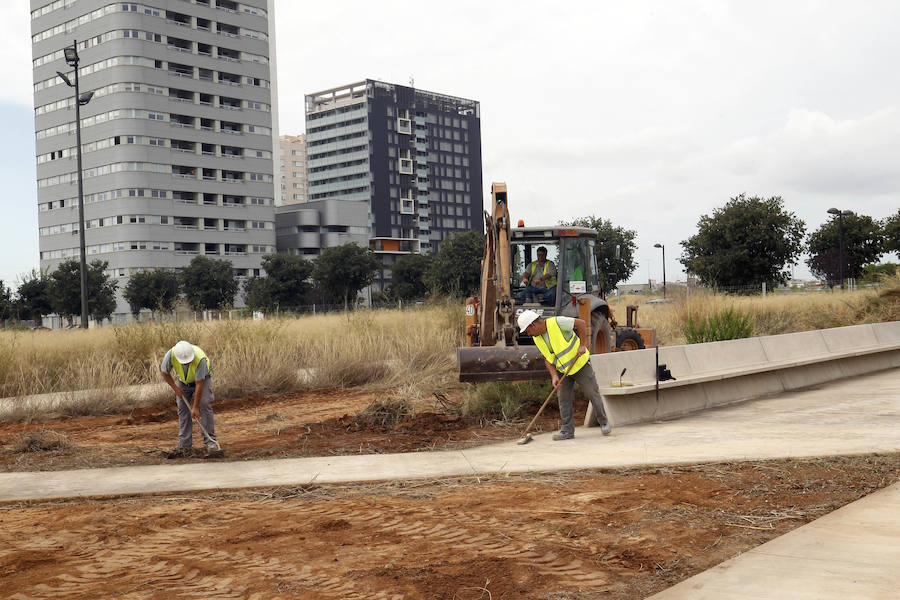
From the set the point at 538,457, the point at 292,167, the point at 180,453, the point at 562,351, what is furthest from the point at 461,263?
the point at 292,167

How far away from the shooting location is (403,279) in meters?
90.6

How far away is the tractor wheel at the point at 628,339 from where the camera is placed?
50.6 ft

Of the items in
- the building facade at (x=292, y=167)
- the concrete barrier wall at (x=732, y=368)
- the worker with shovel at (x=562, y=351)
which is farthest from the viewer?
the building facade at (x=292, y=167)

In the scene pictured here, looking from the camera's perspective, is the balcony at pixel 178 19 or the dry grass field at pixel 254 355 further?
the balcony at pixel 178 19

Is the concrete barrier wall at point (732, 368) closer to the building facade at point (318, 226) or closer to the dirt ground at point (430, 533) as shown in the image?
the dirt ground at point (430, 533)

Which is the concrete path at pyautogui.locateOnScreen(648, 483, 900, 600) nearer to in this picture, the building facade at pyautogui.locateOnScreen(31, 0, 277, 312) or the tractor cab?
the tractor cab

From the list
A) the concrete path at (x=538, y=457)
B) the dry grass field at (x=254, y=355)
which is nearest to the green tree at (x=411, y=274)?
the dry grass field at (x=254, y=355)

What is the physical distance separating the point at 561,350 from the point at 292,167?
18850 cm

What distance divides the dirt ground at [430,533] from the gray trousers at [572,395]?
1898 mm

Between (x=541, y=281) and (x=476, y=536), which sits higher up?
(x=541, y=281)

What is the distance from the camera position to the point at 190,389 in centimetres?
980

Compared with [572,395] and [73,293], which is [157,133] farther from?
[572,395]

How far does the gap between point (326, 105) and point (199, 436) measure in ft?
506

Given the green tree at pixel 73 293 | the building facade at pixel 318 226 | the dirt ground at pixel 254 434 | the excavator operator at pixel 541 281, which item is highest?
the building facade at pixel 318 226
